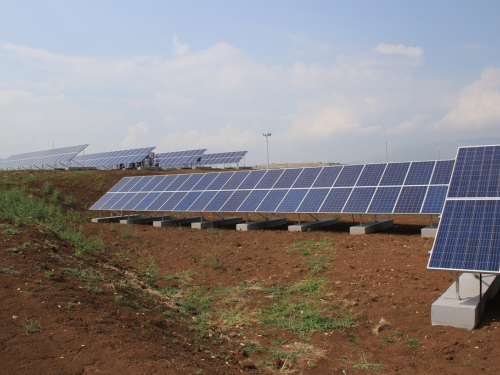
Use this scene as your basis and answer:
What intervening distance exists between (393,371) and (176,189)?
20.7 metres

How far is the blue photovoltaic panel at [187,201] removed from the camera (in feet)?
78.4

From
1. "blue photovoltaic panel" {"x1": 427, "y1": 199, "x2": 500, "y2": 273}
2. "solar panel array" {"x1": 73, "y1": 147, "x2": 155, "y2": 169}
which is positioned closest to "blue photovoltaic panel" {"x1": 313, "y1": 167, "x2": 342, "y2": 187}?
"blue photovoltaic panel" {"x1": 427, "y1": 199, "x2": 500, "y2": 273}

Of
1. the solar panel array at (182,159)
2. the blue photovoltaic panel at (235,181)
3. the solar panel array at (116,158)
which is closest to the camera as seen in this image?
the blue photovoltaic panel at (235,181)

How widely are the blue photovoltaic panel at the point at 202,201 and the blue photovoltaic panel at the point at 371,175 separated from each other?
7.92 meters

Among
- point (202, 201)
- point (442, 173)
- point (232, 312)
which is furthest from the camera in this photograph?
point (202, 201)

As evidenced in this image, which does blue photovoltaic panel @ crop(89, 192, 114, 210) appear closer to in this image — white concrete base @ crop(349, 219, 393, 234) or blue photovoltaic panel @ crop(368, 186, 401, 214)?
white concrete base @ crop(349, 219, 393, 234)

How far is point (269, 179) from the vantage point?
24.1m

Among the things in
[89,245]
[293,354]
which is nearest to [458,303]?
[293,354]

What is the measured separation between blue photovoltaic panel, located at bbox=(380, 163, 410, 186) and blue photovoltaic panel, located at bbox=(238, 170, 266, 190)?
6962 mm

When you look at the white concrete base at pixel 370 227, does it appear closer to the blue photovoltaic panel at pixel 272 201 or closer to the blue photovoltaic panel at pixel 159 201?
the blue photovoltaic panel at pixel 272 201

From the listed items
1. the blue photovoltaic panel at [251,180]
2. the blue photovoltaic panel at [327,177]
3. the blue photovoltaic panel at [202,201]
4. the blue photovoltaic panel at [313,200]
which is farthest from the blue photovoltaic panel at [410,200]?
the blue photovoltaic panel at [202,201]

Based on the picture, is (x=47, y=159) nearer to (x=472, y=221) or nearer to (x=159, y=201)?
(x=159, y=201)

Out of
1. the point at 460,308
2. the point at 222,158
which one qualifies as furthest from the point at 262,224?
the point at 222,158

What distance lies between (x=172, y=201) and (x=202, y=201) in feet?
7.04
